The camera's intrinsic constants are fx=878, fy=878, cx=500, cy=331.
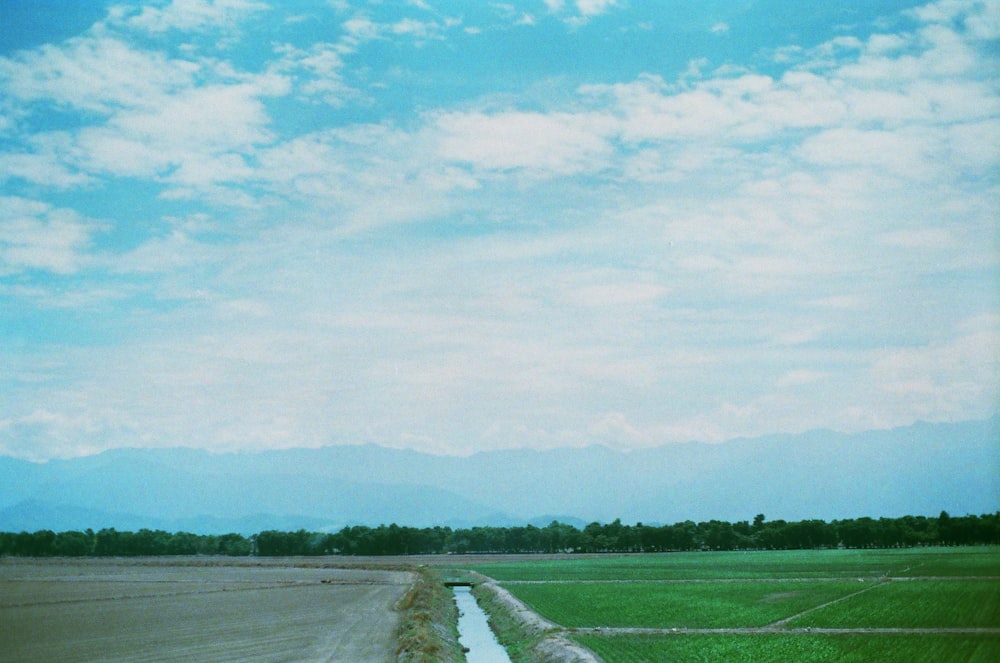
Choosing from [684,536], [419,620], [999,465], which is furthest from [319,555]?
[999,465]

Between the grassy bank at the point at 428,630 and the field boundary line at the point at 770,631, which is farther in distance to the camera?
the field boundary line at the point at 770,631

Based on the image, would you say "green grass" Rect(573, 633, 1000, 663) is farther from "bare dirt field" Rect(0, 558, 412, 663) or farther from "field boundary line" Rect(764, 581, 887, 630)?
"bare dirt field" Rect(0, 558, 412, 663)

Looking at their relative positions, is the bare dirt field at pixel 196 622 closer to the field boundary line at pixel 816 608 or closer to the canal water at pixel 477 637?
the canal water at pixel 477 637

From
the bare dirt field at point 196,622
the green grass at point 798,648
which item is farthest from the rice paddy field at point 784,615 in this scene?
the bare dirt field at point 196,622

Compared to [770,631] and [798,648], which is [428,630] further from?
[798,648]

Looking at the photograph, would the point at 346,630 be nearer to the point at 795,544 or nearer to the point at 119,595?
the point at 119,595

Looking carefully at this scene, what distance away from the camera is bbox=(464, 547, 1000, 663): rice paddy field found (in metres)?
35.3

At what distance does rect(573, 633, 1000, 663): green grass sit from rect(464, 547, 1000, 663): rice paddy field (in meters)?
0.04

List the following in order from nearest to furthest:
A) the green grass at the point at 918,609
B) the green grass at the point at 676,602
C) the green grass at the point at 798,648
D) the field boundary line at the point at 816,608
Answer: the green grass at the point at 798,648 → the green grass at the point at 918,609 → the field boundary line at the point at 816,608 → the green grass at the point at 676,602

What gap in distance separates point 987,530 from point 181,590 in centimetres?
14922

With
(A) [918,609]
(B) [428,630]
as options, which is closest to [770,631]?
(A) [918,609]

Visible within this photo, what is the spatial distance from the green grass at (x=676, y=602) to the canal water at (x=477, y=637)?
3585 millimetres

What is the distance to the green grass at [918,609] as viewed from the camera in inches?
1694

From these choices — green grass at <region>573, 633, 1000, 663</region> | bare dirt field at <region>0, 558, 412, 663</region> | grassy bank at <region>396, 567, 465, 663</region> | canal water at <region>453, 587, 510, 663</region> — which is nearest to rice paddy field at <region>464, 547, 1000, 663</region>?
green grass at <region>573, 633, 1000, 663</region>
